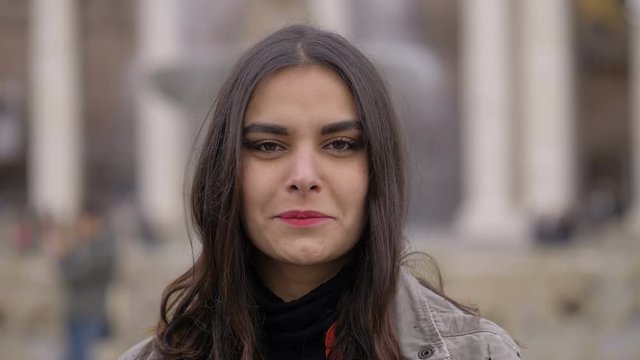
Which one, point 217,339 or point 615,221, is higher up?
point 217,339

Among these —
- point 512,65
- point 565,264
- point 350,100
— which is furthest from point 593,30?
point 350,100

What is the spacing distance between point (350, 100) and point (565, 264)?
1085 cm

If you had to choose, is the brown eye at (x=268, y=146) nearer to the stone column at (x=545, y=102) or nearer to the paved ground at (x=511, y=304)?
the paved ground at (x=511, y=304)

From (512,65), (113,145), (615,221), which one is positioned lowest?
(615,221)

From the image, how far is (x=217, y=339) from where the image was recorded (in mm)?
2096

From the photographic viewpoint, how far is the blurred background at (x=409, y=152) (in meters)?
10.2

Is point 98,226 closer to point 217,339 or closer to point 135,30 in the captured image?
point 217,339

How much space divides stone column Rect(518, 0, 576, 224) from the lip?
2430cm

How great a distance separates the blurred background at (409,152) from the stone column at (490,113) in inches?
2.2

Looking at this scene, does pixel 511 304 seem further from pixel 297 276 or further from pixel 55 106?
pixel 55 106

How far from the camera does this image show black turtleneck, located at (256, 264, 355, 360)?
6.61ft

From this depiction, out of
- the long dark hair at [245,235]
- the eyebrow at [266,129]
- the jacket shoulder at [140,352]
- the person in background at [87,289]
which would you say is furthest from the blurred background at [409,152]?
the jacket shoulder at [140,352]

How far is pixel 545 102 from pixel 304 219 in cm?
2478

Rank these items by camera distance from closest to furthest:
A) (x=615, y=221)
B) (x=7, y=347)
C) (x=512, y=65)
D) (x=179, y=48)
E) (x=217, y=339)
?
(x=217, y=339) < (x=7, y=347) < (x=512, y=65) < (x=179, y=48) < (x=615, y=221)
